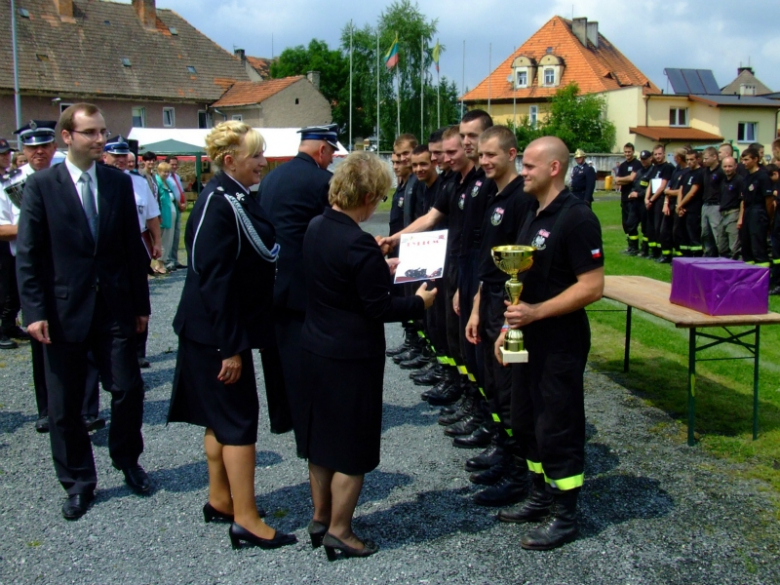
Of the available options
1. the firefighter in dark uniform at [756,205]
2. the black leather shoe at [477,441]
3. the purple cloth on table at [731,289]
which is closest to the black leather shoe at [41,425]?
the black leather shoe at [477,441]

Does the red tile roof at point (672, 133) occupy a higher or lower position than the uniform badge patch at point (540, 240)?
higher

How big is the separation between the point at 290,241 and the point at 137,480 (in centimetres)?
180

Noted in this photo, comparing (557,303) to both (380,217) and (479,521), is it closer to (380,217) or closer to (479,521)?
(479,521)

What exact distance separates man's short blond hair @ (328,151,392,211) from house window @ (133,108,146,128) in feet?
155

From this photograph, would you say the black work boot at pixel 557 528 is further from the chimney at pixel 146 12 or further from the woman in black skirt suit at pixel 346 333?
the chimney at pixel 146 12

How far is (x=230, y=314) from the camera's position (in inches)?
152

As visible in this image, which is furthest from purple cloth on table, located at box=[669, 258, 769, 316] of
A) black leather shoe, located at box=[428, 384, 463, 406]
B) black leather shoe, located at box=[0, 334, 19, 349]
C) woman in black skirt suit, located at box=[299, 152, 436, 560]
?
black leather shoe, located at box=[0, 334, 19, 349]

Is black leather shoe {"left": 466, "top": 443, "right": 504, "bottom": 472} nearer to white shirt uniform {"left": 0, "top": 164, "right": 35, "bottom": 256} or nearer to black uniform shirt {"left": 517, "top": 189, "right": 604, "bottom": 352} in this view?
black uniform shirt {"left": 517, "top": 189, "right": 604, "bottom": 352}

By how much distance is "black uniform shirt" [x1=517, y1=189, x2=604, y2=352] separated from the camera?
4000 mm

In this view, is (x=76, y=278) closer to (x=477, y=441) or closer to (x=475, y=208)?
(x=475, y=208)

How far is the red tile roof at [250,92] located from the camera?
50031mm

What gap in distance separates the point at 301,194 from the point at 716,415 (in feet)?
12.7

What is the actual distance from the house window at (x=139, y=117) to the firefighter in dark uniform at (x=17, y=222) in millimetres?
41540

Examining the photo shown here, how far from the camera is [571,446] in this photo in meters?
4.13
